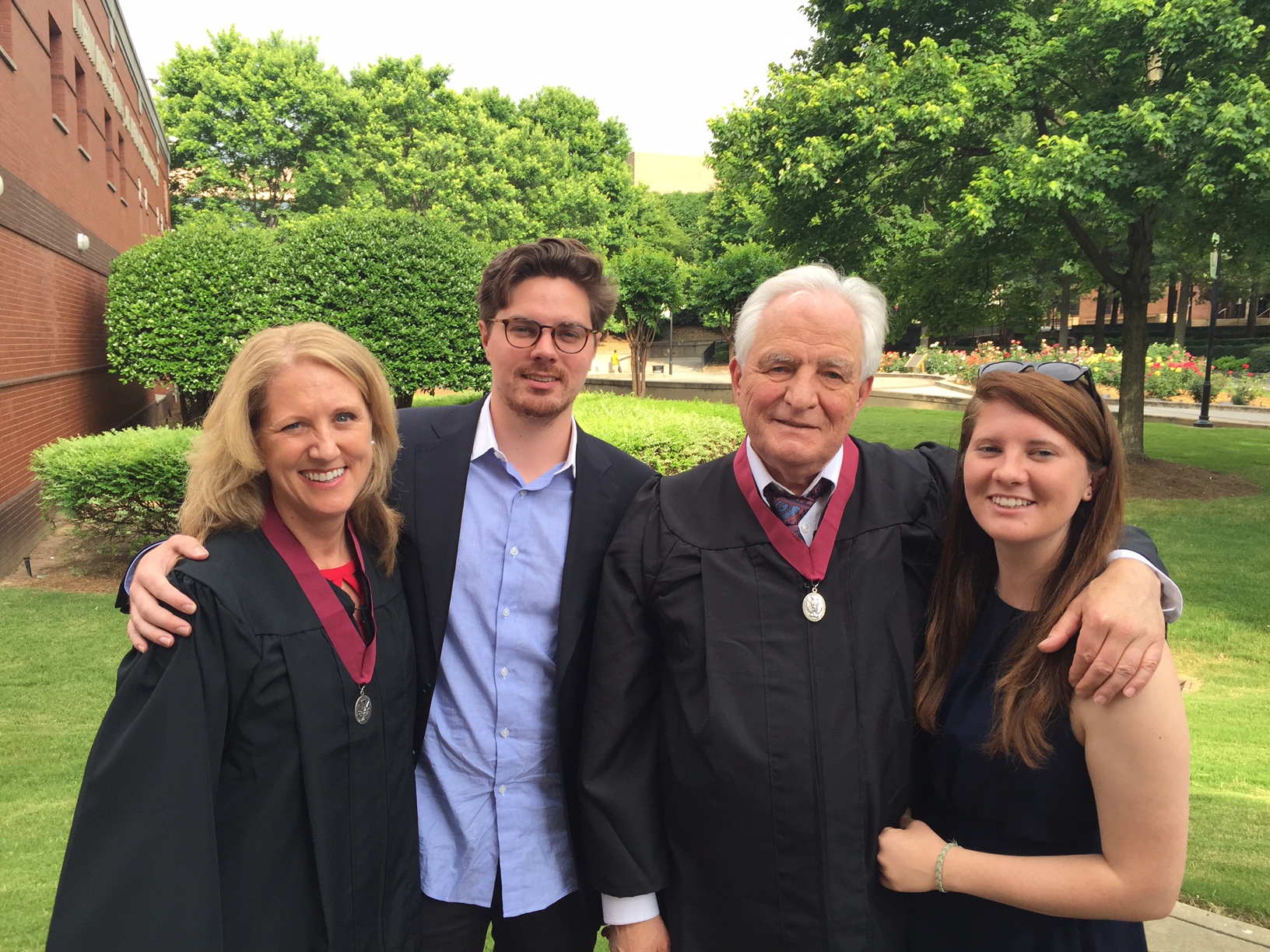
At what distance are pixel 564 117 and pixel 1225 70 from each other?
34.9 m

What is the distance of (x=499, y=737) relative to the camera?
2.22 metres

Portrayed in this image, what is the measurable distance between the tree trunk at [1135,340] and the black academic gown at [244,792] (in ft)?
43.8

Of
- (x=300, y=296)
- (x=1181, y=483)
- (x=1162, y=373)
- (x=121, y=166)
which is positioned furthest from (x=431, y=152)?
(x=1181, y=483)

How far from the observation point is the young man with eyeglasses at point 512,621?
2.22 m

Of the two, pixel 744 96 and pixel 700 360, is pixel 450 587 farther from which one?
pixel 700 360

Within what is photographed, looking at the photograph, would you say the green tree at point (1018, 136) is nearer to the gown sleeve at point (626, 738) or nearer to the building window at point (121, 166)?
the gown sleeve at point (626, 738)

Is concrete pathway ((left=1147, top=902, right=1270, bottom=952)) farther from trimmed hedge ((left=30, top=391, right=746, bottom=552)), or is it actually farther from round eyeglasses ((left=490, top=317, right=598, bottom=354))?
trimmed hedge ((left=30, top=391, right=746, bottom=552))

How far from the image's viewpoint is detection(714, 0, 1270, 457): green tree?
955 centimetres

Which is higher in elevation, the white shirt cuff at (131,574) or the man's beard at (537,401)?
the man's beard at (537,401)

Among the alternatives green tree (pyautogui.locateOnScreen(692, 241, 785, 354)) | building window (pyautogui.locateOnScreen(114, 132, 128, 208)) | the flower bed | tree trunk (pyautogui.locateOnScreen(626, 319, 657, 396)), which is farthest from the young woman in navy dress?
the flower bed

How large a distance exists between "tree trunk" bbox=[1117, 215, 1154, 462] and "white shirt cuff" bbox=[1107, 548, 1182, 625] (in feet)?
41.3

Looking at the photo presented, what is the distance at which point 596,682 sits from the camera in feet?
6.81

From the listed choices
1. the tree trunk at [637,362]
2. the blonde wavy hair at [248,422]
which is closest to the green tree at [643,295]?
the tree trunk at [637,362]

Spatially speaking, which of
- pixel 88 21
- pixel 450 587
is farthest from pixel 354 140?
pixel 450 587
